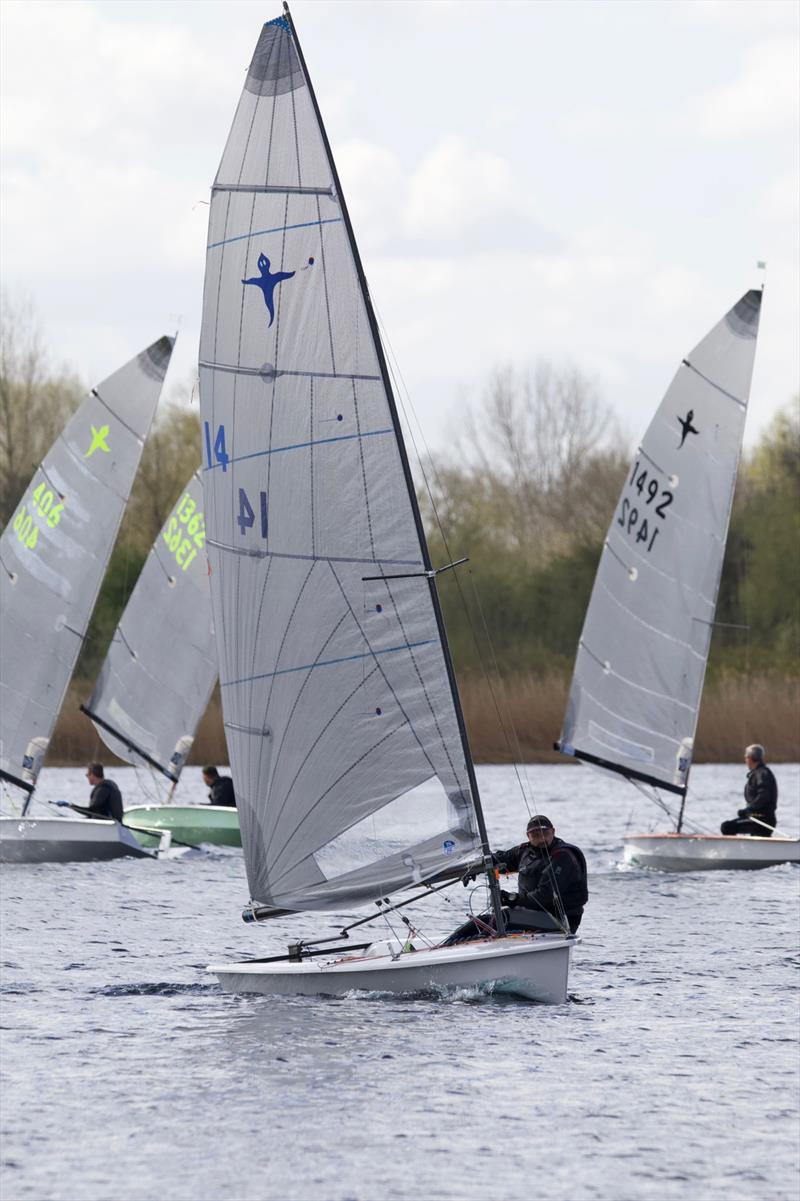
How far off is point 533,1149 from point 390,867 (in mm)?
3681

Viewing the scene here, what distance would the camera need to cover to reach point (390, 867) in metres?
14.1

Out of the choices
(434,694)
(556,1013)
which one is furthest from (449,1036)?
(434,694)

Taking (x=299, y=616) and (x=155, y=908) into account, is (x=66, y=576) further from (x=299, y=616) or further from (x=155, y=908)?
(x=299, y=616)

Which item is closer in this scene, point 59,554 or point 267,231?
point 267,231

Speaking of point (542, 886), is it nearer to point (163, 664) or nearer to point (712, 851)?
point (712, 851)

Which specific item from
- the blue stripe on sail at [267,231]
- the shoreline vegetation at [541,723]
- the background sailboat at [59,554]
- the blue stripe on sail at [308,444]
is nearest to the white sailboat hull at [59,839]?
the background sailboat at [59,554]

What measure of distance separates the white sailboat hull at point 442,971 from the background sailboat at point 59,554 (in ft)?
36.3

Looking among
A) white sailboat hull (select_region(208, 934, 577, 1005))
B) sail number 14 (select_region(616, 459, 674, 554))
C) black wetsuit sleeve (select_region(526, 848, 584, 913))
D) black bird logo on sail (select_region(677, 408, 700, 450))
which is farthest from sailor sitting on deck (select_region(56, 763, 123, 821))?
black wetsuit sleeve (select_region(526, 848, 584, 913))

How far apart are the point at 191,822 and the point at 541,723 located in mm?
15110

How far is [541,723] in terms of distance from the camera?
→ 41469mm

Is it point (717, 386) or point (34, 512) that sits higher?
point (717, 386)

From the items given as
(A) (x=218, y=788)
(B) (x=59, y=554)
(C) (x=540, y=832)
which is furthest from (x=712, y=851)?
(C) (x=540, y=832)

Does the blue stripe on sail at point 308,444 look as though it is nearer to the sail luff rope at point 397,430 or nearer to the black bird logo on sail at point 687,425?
the sail luff rope at point 397,430

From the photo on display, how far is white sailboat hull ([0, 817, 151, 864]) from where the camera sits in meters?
24.2
